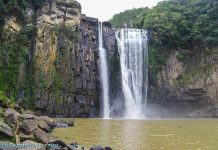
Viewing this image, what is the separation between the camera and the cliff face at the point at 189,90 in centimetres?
4434

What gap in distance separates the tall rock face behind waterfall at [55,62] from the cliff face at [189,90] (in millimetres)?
8477

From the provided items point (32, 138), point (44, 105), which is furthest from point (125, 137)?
point (44, 105)

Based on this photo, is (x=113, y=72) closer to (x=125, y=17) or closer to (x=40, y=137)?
(x=125, y=17)

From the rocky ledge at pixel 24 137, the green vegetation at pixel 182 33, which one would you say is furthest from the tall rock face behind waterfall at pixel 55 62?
the rocky ledge at pixel 24 137

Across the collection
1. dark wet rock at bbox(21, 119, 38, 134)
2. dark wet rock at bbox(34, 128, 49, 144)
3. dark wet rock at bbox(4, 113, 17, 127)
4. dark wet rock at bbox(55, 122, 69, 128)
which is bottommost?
dark wet rock at bbox(55, 122, 69, 128)

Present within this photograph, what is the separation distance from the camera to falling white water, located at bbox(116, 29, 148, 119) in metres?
43.2

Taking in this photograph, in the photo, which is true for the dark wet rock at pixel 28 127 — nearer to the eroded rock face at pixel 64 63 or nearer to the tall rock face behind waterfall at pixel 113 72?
the eroded rock face at pixel 64 63

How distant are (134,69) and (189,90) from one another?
7057 millimetres

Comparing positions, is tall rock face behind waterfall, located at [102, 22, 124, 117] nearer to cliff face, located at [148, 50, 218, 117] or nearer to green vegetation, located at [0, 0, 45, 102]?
cliff face, located at [148, 50, 218, 117]

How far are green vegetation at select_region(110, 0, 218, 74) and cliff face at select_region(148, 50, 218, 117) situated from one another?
1.48 metres

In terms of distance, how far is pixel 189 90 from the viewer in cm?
4456

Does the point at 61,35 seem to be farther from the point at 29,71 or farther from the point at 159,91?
the point at 159,91

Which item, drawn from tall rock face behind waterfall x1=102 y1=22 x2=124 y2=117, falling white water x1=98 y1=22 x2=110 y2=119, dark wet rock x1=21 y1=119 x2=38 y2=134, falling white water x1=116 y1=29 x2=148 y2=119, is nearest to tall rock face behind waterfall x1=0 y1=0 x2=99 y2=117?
falling white water x1=98 y1=22 x2=110 y2=119

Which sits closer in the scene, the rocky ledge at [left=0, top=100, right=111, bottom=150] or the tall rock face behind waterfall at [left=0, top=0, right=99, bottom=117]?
the rocky ledge at [left=0, top=100, right=111, bottom=150]
